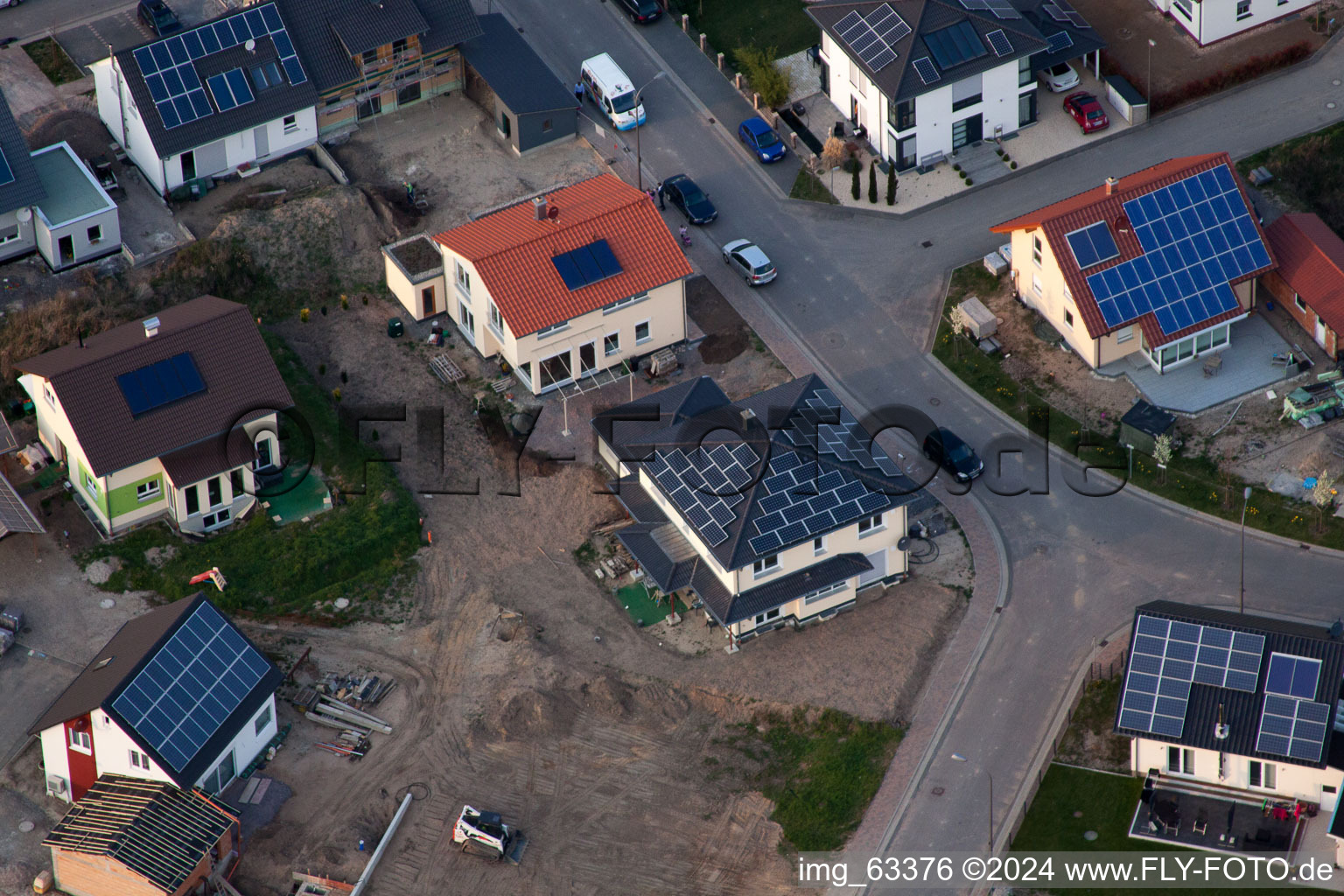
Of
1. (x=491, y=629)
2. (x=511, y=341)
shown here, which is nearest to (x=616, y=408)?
(x=511, y=341)

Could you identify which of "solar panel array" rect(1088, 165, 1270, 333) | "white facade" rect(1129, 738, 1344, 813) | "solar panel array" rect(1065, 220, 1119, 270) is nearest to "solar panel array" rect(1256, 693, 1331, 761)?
"white facade" rect(1129, 738, 1344, 813)

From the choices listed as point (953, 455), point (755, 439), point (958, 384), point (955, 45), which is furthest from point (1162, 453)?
point (955, 45)

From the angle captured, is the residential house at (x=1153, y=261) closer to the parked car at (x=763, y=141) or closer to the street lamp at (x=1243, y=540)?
the street lamp at (x=1243, y=540)

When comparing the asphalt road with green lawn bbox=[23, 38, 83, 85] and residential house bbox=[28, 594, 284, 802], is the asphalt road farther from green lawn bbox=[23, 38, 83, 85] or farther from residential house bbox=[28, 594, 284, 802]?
residential house bbox=[28, 594, 284, 802]

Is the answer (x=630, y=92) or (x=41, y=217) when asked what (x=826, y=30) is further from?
(x=41, y=217)

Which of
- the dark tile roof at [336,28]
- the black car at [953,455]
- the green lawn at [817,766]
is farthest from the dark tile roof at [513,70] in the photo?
the green lawn at [817,766]

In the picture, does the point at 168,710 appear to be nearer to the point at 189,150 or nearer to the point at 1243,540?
the point at 189,150
